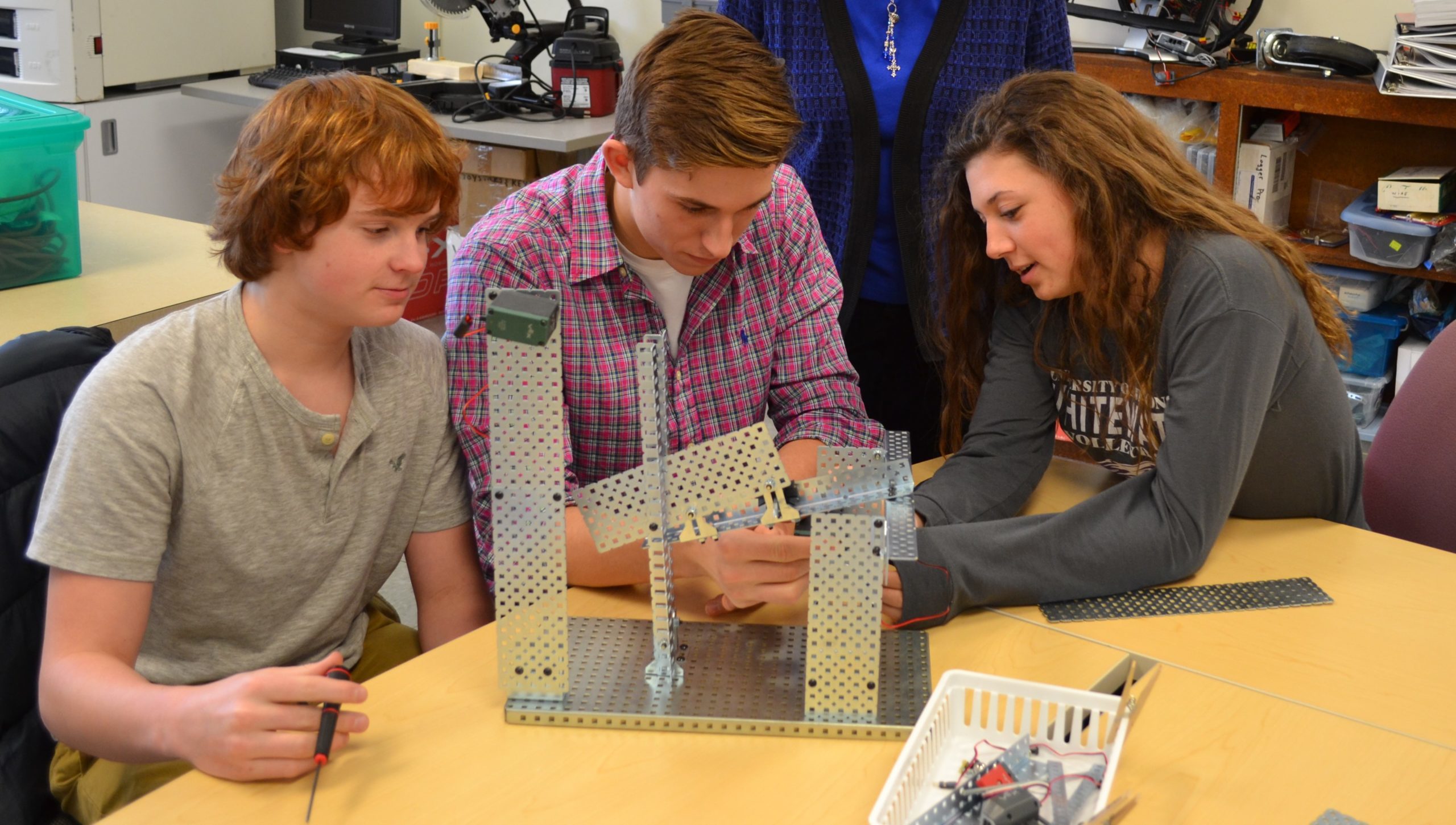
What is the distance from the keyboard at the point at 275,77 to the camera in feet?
12.5

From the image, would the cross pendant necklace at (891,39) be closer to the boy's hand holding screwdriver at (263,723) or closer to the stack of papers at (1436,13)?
the boy's hand holding screwdriver at (263,723)

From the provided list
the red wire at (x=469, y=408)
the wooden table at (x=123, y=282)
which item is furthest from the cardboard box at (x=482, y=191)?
the red wire at (x=469, y=408)

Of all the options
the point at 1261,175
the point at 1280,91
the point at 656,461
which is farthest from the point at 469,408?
the point at 1261,175

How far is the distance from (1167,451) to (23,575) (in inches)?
45.9

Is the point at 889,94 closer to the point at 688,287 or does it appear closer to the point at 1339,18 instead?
the point at 688,287

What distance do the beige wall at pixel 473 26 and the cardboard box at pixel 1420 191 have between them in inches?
Result: 83.4

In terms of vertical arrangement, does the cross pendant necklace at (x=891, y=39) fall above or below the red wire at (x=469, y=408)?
above

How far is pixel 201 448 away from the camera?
1141mm

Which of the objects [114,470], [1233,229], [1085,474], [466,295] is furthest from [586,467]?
[1233,229]

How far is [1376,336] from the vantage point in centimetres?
302

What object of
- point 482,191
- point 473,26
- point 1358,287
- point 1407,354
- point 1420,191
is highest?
point 473,26

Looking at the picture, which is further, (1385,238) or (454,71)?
(454,71)

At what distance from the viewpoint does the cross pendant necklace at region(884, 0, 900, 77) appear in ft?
6.00

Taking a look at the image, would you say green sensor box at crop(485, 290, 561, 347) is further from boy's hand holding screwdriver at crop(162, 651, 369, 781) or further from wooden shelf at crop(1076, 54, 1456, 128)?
wooden shelf at crop(1076, 54, 1456, 128)
